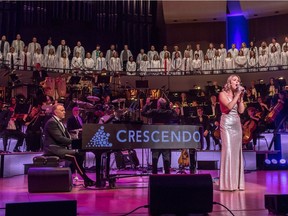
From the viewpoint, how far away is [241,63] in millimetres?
19547

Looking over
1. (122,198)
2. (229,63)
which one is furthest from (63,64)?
(122,198)

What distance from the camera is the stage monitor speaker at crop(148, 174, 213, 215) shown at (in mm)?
3826

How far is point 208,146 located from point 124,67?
875 cm

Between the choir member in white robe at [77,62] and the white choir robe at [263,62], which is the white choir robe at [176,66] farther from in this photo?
the choir member in white robe at [77,62]

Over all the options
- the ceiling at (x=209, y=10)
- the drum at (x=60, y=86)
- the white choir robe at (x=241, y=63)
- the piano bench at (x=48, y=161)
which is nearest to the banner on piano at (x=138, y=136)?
the piano bench at (x=48, y=161)

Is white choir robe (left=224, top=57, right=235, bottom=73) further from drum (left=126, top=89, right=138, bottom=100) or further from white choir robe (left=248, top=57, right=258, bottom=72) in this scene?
drum (left=126, top=89, right=138, bottom=100)

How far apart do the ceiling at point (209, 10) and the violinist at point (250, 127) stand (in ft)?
39.4

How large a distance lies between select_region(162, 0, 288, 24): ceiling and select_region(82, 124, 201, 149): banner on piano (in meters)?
17.2

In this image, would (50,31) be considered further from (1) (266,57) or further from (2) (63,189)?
(2) (63,189)

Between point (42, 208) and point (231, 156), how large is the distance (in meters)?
3.71

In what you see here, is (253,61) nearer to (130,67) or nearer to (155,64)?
(155,64)

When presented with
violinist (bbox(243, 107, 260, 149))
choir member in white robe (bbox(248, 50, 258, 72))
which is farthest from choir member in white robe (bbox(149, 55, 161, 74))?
violinist (bbox(243, 107, 260, 149))

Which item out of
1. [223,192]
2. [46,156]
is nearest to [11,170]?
[46,156]

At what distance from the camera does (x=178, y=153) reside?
38.5ft
